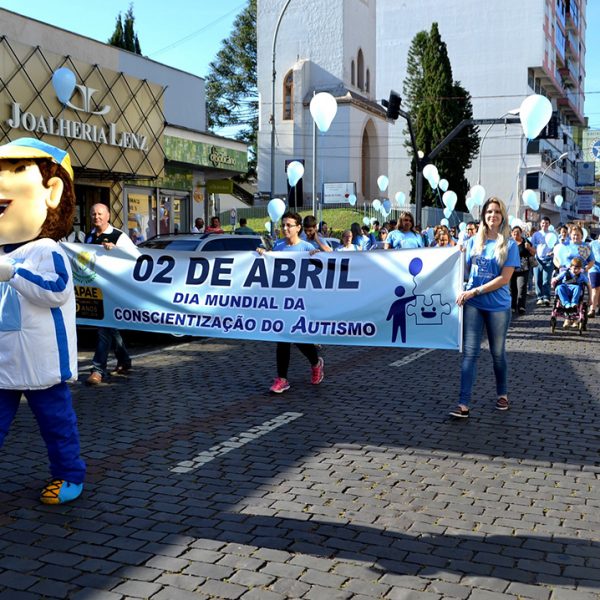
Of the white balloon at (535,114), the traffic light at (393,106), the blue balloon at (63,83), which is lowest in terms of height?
the white balloon at (535,114)

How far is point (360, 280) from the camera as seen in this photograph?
7.94m

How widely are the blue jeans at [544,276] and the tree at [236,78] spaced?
52.9 m

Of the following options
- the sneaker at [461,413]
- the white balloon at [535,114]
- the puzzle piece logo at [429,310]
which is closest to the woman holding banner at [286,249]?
the puzzle piece logo at [429,310]

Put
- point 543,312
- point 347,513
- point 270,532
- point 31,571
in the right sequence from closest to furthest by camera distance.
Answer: point 31,571 < point 270,532 < point 347,513 < point 543,312

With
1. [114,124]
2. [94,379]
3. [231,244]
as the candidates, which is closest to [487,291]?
[94,379]

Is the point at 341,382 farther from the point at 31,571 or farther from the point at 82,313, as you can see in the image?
the point at 31,571

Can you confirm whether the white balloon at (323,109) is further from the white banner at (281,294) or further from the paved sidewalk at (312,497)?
the paved sidewalk at (312,497)

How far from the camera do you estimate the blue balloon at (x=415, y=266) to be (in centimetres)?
772

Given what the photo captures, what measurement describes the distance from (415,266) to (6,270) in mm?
4251

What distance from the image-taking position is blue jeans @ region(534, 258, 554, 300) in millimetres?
18594

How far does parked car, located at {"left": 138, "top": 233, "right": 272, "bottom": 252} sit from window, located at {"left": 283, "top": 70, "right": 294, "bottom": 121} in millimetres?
44892

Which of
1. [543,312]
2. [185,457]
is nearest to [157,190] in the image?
[543,312]

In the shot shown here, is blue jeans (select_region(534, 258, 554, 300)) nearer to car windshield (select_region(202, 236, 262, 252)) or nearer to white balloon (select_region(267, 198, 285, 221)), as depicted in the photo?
white balloon (select_region(267, 198, 285, 221))

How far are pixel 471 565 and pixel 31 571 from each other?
7.09 feet
